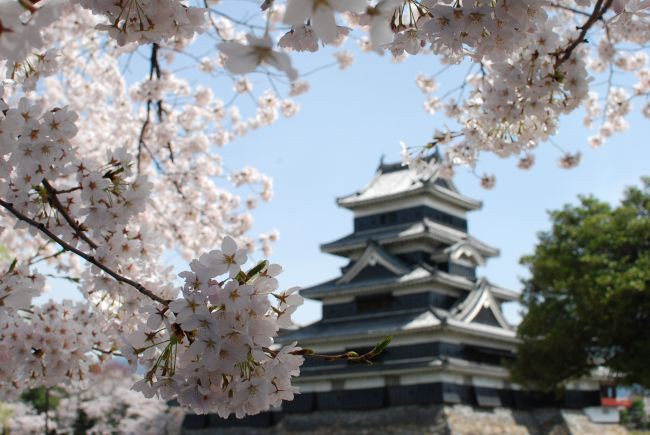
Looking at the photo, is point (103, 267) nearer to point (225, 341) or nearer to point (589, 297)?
point (225, 341)

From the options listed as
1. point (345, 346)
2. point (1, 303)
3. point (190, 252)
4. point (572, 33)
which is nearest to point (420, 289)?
point (345, 346)

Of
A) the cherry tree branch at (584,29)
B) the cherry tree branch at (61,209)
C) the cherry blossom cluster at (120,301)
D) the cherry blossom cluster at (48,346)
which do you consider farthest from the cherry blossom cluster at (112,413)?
the cherry tree branch at (584,29)

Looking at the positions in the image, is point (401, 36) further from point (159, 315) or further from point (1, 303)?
point (1, 303)

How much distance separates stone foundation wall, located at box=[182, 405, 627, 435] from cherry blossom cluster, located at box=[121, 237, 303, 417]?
18.8 meters

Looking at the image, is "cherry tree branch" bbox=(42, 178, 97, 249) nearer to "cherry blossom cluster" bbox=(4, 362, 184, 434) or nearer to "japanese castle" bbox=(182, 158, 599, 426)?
"japanese castle" bbox=(182, 158, 599, 426)

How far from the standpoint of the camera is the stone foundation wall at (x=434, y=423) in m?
20.2

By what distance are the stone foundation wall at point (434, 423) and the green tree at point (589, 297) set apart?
1.94 m

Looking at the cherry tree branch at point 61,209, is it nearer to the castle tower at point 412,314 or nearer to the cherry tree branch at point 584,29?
the cherry tree branch at point 584,29

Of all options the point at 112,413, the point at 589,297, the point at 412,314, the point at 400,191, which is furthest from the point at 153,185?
the point at 112,413

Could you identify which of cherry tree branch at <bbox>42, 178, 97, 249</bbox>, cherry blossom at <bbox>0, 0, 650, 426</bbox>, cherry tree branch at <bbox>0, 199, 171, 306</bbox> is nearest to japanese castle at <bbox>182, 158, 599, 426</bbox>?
cherry blossom at <bbox>0, 0, 650, 426</bbox>

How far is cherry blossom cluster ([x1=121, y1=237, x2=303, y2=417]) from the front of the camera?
1947 millimetres

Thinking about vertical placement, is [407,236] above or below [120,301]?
above

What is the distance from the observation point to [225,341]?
1956mm

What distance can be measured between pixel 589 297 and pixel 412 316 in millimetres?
5748
